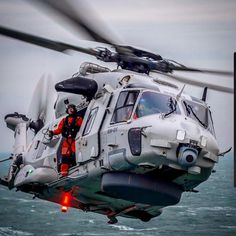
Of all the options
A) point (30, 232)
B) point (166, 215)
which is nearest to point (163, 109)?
point (30, 232)

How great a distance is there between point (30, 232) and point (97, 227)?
13.9 feet

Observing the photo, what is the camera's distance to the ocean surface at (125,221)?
39.0 m

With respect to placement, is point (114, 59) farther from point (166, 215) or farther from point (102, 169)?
point (166, 215)

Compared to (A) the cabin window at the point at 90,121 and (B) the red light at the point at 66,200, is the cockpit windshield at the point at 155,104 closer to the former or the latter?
(A) the cabin window at the point at 90,121

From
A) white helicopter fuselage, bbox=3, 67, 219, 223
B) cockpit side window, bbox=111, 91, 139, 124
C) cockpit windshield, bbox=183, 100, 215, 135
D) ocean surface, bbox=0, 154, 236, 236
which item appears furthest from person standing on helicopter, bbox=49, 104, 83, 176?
ocean surface, bbox=0, 154, 236, 236

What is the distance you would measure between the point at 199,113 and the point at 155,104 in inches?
36.3

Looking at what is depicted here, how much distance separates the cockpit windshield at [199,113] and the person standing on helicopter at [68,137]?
209 cm

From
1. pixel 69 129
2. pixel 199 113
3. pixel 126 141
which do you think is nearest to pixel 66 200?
pixel 69 129

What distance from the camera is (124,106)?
11.3m

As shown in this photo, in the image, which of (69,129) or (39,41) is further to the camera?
(69,129)

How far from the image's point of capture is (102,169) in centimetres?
1128

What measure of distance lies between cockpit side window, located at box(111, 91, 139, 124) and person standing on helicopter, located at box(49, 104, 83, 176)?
1120 millimetres

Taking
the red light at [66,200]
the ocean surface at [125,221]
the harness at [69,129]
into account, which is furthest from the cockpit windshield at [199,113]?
the ocean surface at [125,221]

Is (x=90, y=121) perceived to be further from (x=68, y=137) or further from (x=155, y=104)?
(x=155, y=104)
